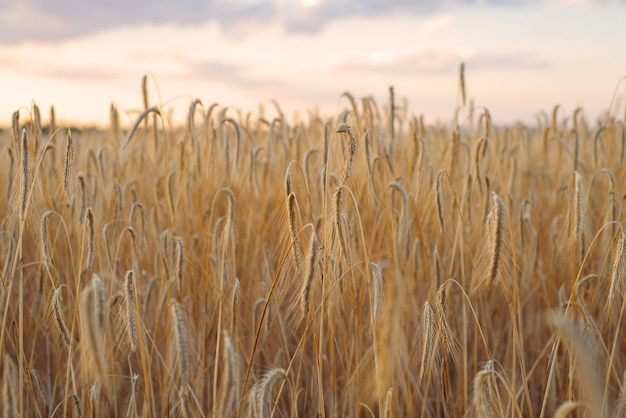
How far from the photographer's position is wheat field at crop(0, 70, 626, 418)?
4.48ft

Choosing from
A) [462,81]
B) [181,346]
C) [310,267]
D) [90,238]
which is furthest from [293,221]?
[462,81]

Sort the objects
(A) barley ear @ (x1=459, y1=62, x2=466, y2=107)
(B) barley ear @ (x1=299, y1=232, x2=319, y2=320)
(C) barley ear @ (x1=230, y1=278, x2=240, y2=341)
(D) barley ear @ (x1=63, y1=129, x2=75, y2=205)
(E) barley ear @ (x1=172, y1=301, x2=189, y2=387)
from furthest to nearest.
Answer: (A) barley ear @ (x1=459, y1=62, x2=466, y2=107), (D) barley ear @ (x1=63, y1=129, x2=75, y2=205), (C) barley ear @ (x1=230, y1=278, x2=240, y2=341), (B) barley ear @ (x1=299, y1=232, x2=319, y2=320), (E) barley ear @ (x1=172, y1=301, x2=189, y2=387)

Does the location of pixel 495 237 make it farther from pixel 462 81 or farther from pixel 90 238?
pixel 462 81

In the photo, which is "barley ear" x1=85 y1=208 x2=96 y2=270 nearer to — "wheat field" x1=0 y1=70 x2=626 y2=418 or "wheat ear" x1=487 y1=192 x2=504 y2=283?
"wheat field" x1=0 y1=70 x2=626 y2=418

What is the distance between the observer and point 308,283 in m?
1.21

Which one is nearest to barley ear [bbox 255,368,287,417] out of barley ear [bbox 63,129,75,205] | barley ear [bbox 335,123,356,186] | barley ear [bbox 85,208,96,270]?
barley ear [bbox 335,123,356,186]

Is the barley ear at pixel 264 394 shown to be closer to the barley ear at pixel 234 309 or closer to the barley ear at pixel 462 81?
the barley ear at pixel 234 309

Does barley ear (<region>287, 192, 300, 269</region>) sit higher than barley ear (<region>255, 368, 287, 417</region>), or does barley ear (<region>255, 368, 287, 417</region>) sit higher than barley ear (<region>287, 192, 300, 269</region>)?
barley ear (<region>287, 192, 300, 269</region>)

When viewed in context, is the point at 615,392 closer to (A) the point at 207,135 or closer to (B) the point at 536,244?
(B) the point at 536,244

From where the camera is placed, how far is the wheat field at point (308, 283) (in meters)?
1.37

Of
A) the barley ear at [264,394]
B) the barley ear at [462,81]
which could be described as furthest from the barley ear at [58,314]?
the barley ear at [462,81]

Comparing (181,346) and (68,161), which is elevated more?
(68,161)

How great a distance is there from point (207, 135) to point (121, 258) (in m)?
0.62

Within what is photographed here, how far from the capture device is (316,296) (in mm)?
1863
